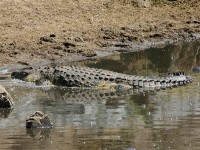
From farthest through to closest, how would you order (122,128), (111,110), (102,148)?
(111,110) → (122,128) → (102,148)

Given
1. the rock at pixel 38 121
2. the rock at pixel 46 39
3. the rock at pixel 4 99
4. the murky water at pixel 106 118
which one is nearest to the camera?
the murky water at pixel 106 118

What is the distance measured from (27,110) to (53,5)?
8.11 metres

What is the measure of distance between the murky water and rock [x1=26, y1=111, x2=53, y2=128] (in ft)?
0.36

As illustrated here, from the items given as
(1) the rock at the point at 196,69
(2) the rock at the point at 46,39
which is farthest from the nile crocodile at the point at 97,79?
(2) the rock at the point at 46,39

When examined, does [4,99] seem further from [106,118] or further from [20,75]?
[20,75]

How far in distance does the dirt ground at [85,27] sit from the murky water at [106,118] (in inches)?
75.5

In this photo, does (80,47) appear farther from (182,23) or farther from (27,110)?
(27,110)

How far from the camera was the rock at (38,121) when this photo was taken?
967cm

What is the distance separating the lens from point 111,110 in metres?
10.9

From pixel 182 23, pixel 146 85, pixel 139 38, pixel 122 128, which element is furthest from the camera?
pixel 182 23

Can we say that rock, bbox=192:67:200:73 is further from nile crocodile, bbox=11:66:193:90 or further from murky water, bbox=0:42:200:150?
nile crocodile, bbox=11:66:193:90

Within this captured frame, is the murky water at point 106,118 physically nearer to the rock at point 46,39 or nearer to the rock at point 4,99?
the rock at point 4,99

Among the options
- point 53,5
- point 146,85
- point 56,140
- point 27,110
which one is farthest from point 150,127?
point 53,5

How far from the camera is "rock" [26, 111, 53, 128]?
967 cm
